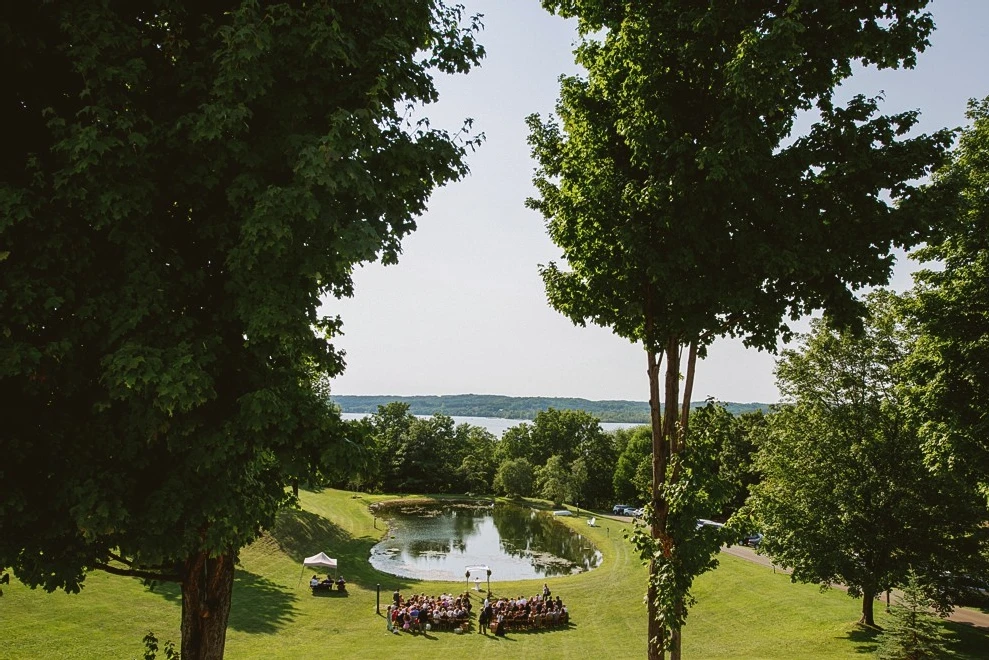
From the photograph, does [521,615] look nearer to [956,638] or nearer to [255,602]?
[255,602]

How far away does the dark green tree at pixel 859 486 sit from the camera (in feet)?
64.3

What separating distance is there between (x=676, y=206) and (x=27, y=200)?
7.62m

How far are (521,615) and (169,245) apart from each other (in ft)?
69.0

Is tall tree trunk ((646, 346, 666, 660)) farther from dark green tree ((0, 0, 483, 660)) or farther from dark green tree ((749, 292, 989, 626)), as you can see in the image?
dark green tree ((749, 292, 989, 626))

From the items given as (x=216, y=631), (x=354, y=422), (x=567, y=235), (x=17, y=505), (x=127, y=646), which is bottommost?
(x=127, y=646)

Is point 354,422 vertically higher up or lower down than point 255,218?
lower down

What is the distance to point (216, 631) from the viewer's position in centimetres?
807

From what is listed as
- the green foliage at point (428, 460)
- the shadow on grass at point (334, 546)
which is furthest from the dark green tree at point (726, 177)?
the green foliage at point (428, 460)

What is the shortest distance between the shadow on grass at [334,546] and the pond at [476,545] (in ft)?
4.87

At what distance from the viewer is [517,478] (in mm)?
74312

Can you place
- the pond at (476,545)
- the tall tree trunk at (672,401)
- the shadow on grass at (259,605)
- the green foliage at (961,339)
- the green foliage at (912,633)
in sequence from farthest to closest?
the pond at (476,545)
the shadow on grass at (259,605)
the green foliage at (912,633)
the green foliage at (961,339)
the tall tree trunk at (672,401)

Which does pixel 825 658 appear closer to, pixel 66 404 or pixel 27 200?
pixel 66 404

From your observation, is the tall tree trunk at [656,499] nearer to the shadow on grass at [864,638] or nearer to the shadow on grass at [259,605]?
the shadow on grass at [864,638]

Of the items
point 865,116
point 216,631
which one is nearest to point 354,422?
point 216,631
